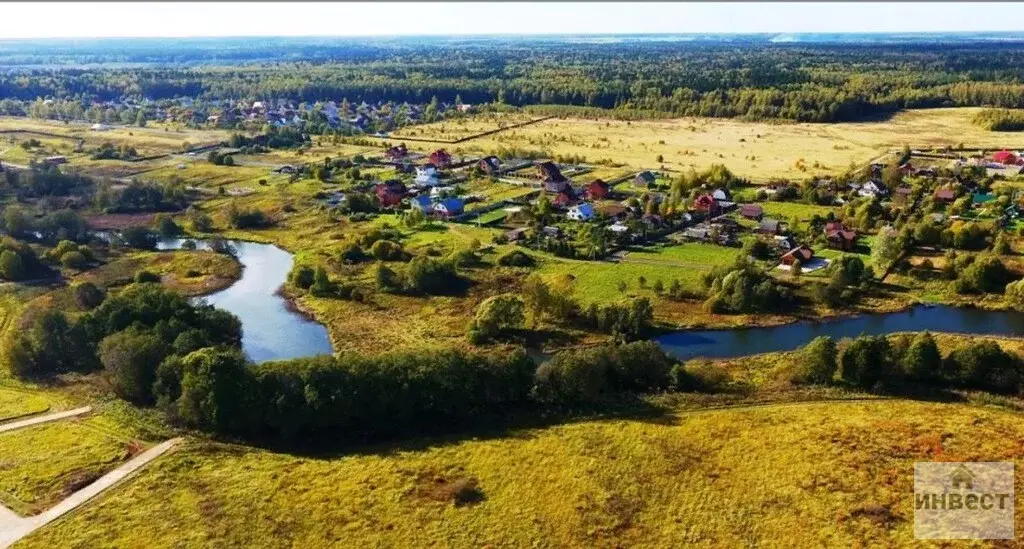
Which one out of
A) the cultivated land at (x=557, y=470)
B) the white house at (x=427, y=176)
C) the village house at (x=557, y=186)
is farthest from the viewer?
the white house at (x=427, y=176)

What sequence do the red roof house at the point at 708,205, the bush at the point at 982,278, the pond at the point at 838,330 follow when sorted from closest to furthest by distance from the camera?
the pond at the point at 838,330 → the bush at the point at 982,278 → the red roof house at the point at 708,205

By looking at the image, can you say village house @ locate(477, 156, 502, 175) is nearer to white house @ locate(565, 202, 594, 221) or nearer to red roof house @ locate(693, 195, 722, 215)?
white house @ locate(565, 202, 594, 221)

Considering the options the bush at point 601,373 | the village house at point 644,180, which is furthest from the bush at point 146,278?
the village house at point 644,180

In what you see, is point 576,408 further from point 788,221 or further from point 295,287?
point 788,221

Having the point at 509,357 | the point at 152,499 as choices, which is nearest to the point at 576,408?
the point at 509,357

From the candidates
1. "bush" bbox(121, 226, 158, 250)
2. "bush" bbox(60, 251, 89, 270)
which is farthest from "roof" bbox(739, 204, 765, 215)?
"bush" bbox(60, 251, 89, 270)

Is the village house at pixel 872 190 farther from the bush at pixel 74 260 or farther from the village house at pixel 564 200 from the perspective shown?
the bush at pixel 74 260
